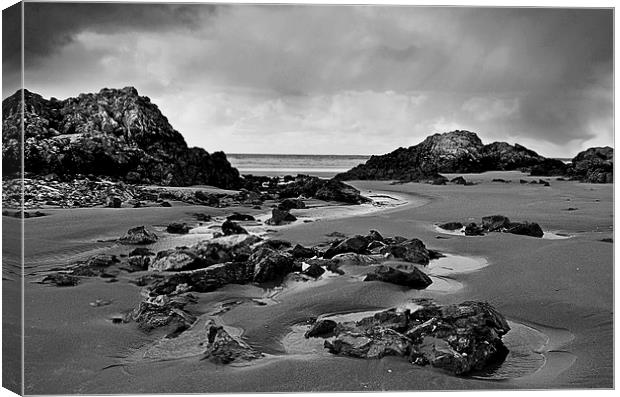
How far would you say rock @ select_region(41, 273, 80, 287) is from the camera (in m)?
4.33

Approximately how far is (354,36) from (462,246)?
4.36 ft

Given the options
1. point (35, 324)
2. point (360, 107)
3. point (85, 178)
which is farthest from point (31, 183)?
point (360, 107)

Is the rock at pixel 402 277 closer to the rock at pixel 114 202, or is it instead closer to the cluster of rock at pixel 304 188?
the cluster of rock at pixel 304 188

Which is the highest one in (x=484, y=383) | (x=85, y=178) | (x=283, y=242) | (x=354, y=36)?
(x=354, y=36)

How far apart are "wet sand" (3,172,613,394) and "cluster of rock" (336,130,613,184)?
Answer: 0.22 ft

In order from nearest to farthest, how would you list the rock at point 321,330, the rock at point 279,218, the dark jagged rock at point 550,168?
the rock at point 321,330, the rock at point 279,218, the dark jagged rock at point 550,168

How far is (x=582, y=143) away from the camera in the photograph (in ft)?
15.5

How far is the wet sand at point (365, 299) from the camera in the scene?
13.7 feet

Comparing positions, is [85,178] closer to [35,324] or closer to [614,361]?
[35,324]

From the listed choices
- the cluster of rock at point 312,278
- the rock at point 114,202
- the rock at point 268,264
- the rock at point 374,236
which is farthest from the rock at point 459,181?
the rock at point 114,202

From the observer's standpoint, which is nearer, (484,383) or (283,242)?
(484,383)

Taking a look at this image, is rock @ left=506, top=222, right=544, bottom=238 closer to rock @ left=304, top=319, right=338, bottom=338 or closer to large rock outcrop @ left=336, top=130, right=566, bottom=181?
large rock outcrop @ left=336, top=130, right=566, bottom=181

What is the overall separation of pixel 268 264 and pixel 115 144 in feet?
3.69

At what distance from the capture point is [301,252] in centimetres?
457
